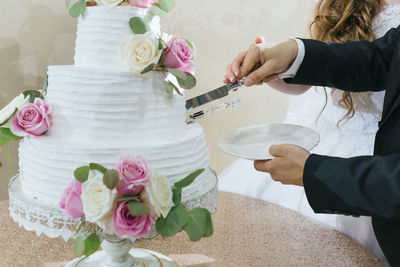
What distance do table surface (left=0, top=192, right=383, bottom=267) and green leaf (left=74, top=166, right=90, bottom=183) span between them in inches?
22.9

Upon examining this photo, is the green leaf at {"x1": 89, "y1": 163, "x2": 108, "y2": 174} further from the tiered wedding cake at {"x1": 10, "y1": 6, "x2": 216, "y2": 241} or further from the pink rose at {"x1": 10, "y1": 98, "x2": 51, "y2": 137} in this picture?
the pink rose at {"x1": 10, "y1": 98, "x2": 51, "y2": 137}

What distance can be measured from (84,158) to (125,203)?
0.15m

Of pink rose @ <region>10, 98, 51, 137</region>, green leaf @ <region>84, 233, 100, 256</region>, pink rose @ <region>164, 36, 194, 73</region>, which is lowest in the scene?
green leaf @ <region>84, 233, 100, 256</region>

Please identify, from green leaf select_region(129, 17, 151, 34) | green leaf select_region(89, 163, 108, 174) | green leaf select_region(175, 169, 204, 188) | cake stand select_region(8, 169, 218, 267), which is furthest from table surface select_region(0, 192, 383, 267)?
green leaf select_region(129, 17, 151, 34)

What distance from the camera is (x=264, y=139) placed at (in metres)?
1.10

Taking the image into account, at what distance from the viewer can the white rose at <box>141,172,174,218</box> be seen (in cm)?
76

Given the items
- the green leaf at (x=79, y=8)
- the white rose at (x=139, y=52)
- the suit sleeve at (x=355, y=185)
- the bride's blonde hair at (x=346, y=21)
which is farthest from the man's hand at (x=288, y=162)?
the bride's blonde hair at (x=346, y=21)

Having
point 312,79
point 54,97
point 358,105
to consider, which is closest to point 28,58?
point 54,97

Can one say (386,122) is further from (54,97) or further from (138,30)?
(54,97)

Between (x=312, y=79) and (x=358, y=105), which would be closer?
(x=312, y=79)

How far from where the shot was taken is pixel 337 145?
1617mm

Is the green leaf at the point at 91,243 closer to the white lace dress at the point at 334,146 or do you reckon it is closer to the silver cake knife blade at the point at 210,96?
the silver cake knife blade at the point at 210,96

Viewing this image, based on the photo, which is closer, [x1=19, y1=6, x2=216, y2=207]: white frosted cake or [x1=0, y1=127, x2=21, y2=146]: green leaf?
[x1=19, y1=6, x2=216, y2=207]: white frosted cake

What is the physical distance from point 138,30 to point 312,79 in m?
0.66
